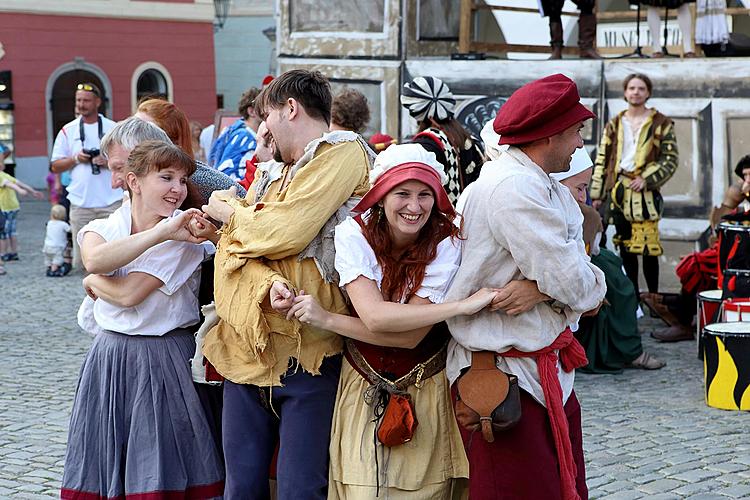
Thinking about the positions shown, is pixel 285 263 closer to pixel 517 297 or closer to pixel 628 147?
pixel 517 297

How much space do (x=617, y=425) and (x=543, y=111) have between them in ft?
10.9

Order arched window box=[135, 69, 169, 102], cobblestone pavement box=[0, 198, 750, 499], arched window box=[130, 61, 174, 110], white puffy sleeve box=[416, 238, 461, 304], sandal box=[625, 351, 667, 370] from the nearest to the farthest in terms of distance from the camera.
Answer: white puffy sleeve box=[416, 238, 461, 304] < cobblestone pavement box=[0, 198, 750, 499] < sandal box=[625, 351, 667, 370] < arched window box=[130, 61, 174, 110] < arched window box=[135, 69, 169, 102]

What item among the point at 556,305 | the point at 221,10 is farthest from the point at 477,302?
the point at 221,10

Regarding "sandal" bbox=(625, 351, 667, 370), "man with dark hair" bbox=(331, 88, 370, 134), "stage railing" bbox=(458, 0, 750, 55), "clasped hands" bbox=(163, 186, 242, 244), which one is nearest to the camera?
"clasped hands" bbox=(163, 186, 242, 244)

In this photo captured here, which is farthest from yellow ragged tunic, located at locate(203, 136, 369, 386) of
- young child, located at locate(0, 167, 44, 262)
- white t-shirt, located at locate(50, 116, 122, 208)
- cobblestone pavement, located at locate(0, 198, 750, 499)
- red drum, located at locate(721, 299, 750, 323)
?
young child, located at locate(0, 167, 44, 262)

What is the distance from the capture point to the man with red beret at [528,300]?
3.06 metres

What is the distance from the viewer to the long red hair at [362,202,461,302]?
3191 millimetres

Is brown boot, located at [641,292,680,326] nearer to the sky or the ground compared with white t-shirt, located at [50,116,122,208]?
nearer to the ground

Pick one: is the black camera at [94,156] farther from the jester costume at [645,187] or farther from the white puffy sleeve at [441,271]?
the white puffy sleeve at [441,271]

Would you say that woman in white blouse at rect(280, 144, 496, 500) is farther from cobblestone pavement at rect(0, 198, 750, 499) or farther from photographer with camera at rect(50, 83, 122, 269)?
photographer with camera at rect(50, 83, 122, 269)

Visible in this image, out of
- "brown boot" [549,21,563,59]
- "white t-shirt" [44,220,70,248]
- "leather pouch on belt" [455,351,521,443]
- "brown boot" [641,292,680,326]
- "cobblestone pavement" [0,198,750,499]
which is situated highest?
"brown boot" [549,21,563,59]

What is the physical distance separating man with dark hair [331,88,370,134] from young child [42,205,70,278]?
23.3 ft

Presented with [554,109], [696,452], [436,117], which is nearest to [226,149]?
[436,117]

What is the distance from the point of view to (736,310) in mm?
6605
